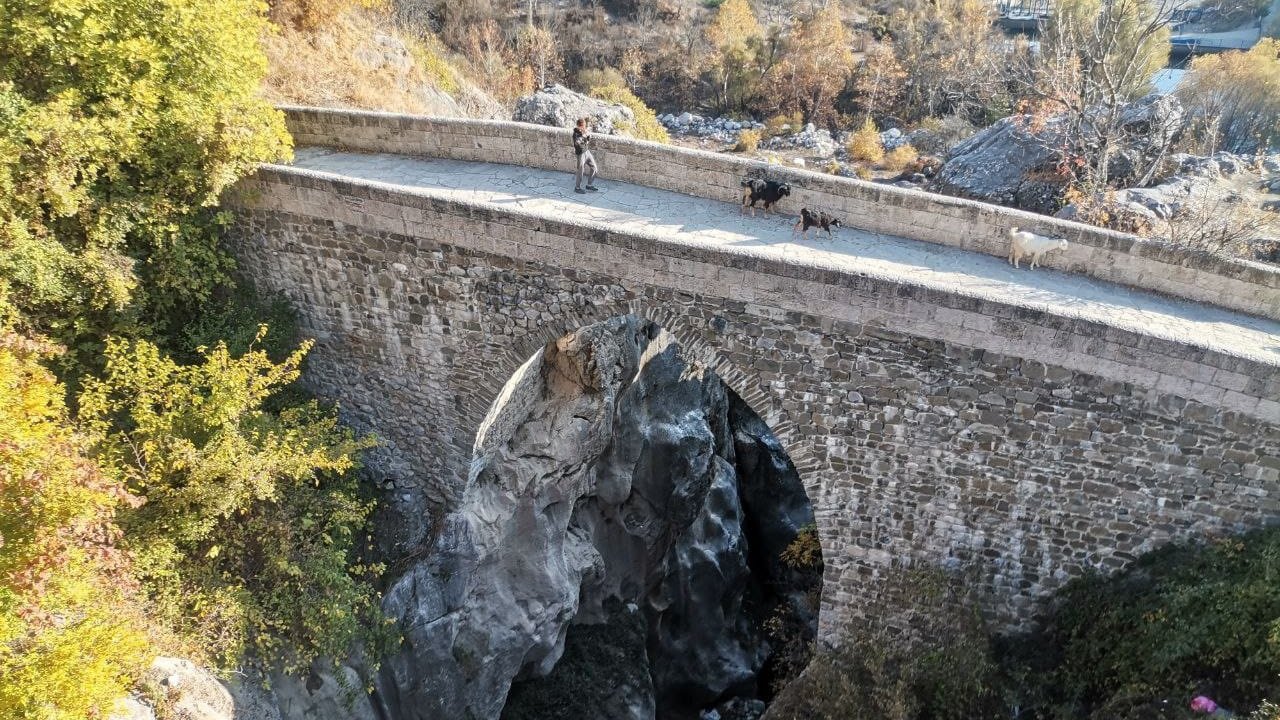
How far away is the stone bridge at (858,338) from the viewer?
8438 millimetres

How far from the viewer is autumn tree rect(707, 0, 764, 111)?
33.0 m

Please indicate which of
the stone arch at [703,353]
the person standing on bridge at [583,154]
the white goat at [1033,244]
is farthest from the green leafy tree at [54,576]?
the white goat at [1033,244]

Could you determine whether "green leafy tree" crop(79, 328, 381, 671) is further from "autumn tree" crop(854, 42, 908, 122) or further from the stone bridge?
"autumn tree" crop(854, 42, 908, 122)

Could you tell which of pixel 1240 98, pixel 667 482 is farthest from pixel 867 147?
pixel 667 482

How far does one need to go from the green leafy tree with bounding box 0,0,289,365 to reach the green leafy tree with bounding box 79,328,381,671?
1078 mm

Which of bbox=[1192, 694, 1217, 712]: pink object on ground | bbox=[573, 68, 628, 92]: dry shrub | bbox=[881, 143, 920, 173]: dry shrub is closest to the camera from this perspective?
bbox=[1192, 694, 1217, 712]: pink object on ground

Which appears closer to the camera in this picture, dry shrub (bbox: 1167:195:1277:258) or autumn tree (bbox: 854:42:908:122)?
dry shrub (bbox: 1167:195:1277:258)

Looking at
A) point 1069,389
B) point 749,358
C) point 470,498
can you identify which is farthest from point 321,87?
point 1069,389

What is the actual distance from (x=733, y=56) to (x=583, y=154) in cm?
2445

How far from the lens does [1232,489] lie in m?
8.48

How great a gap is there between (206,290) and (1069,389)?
1201 centimetres

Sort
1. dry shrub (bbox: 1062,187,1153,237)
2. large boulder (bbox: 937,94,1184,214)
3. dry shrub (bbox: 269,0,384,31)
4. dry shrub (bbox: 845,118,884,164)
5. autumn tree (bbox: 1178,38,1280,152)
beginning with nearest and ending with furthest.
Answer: dry shrub (bbox: 1062,187,1153,237) < dry shrub (bbox: 269,0,384,31) < large boulder (bbox: 937,94,1184,214) < autumn tree (bbox: 1178,38,1280,152) < dry shrub (bbox: 845,118,884,164)

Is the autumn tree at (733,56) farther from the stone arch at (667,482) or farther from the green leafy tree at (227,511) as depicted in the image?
the green leafy tree at (227,511)

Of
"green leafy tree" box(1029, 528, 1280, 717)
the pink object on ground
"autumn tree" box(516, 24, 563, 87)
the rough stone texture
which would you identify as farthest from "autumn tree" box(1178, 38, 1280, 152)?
the rough stone texture
